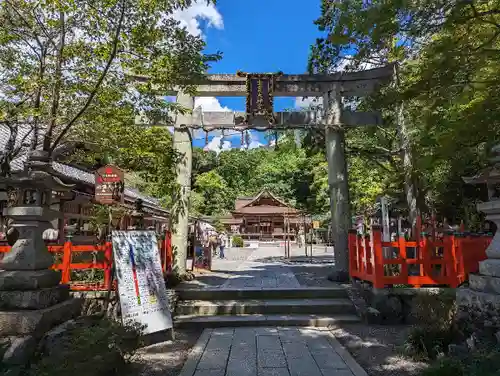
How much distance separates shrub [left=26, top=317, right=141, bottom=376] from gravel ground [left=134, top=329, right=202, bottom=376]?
0.22m

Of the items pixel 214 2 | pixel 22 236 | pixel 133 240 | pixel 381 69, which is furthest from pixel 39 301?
pixel 381 69

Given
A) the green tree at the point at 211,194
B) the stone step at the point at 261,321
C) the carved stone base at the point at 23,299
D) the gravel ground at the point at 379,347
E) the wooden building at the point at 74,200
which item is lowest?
the gravel ground at the point at 379,347

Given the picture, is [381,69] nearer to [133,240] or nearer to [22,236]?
[133,240]

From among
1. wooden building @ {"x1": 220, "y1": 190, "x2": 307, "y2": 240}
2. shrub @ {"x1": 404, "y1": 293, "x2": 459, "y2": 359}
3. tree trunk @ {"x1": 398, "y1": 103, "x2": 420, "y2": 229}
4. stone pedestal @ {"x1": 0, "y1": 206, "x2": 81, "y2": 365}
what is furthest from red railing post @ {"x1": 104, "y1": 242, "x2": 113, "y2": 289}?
wooden building @ {"x1": 220, "y1": 190, "x2": 307, "y2": 240}

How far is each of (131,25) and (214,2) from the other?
1.40 m

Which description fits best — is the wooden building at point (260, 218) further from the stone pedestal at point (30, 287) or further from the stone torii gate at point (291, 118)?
the stone pedestal at point (30, 287)

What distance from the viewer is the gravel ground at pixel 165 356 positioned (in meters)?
4.21

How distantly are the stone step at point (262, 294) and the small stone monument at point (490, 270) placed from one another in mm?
2962

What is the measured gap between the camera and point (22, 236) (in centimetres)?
496

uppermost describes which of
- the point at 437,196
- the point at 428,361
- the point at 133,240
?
the point at 437,196

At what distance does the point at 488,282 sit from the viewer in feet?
13.1

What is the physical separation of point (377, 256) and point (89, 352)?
487 cm

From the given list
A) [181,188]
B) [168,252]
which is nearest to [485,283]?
[168,252]

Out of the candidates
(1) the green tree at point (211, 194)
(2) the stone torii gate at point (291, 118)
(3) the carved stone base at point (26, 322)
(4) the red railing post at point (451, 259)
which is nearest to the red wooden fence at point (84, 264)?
(3) the carved stone base at point (26, 322)
